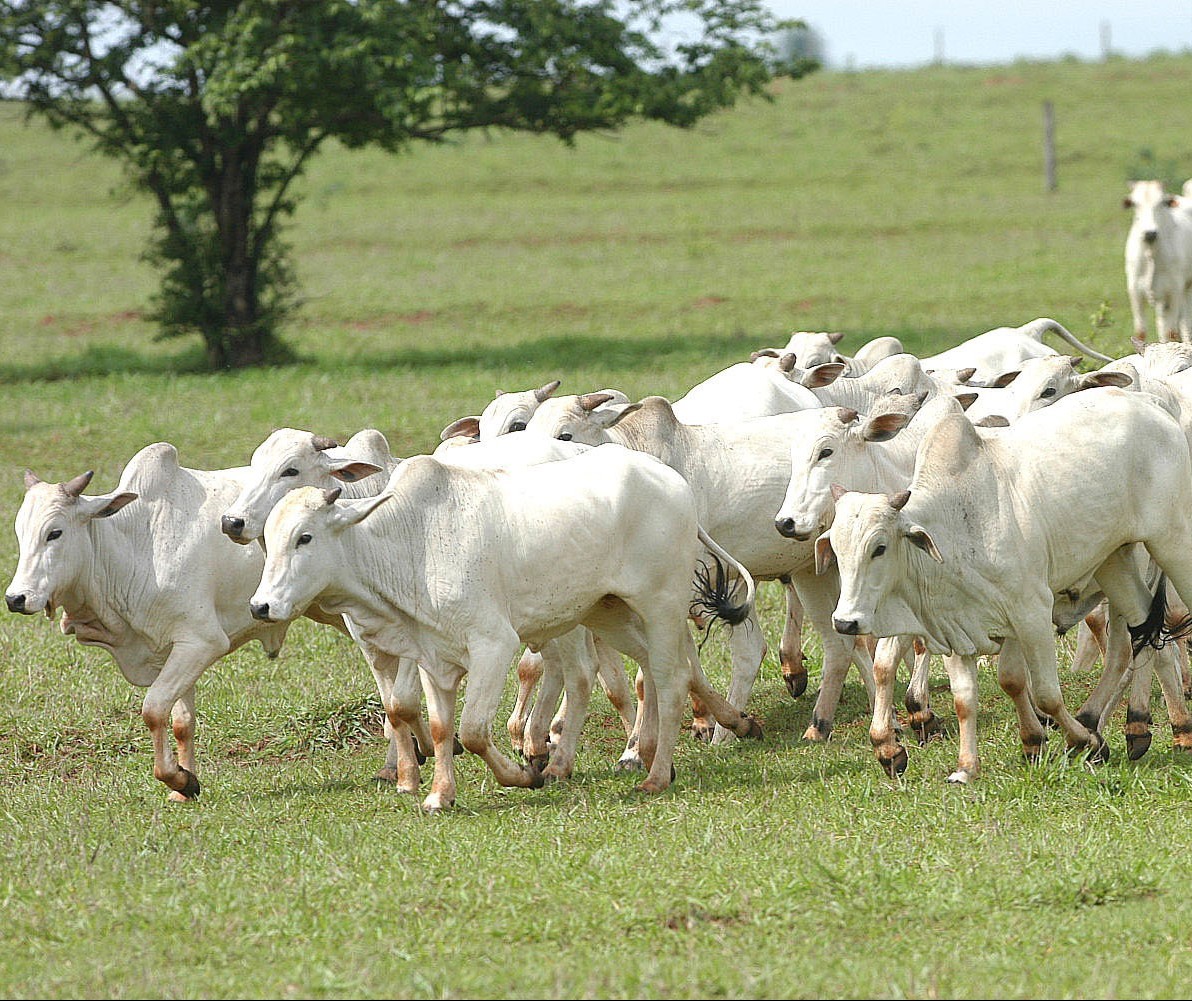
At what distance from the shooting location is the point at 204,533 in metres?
7.73

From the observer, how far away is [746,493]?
813 centimetres

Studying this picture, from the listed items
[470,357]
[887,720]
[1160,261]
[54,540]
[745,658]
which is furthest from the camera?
[470,357]

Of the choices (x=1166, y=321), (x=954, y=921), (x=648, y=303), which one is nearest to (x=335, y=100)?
(x=648, y=303)

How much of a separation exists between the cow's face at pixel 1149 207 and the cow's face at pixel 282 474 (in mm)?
10589

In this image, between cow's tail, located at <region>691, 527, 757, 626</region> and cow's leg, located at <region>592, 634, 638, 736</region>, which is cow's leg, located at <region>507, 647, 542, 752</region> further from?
cow's tail, located at <region>691, 527, 757, 626</region>

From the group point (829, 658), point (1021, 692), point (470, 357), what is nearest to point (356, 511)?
point (829, 658)

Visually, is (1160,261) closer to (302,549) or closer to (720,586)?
(720,586)

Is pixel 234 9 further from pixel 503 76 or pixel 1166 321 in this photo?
pixel 1166 321

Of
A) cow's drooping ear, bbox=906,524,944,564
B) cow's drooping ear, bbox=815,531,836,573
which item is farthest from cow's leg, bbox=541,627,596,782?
cow's drooping ear, bbox=906,524,944,564

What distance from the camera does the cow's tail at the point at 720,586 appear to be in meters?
7.74

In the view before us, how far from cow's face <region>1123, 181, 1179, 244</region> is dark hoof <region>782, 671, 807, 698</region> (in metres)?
8.91

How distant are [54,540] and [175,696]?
796 mm

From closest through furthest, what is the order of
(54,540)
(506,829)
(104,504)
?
(506,829), (54,540), (104,504)

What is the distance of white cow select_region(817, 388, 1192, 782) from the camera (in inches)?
269
